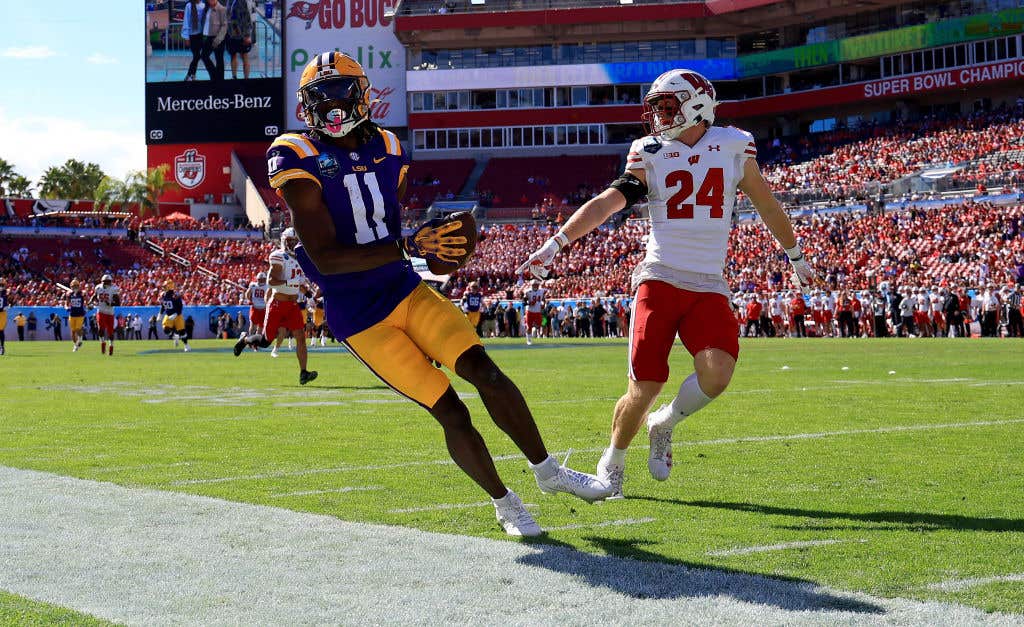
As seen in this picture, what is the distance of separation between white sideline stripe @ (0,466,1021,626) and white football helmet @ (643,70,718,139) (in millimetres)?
2194

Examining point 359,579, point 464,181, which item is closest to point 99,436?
point 359,579

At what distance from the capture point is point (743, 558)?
432cm

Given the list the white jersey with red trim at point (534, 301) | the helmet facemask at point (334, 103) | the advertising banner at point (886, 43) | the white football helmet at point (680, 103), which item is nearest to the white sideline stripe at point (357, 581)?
the helmet facemask at point (334, 103)

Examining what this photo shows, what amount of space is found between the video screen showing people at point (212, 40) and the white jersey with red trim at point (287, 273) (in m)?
56.2

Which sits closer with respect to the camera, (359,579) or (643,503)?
(359,579)

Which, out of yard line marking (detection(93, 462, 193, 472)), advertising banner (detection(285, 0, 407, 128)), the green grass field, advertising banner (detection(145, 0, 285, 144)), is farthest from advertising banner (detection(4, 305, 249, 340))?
yard line marking (detection(93, 462, 193, 472))

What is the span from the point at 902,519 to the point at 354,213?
8.66ft

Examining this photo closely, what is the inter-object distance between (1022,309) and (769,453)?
26353mm

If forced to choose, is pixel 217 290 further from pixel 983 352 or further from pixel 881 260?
pixel 983 352

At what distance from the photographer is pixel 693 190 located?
6004 mm

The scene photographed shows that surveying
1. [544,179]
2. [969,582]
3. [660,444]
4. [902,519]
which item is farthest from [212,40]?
[969,582]

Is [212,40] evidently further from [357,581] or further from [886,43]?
[357,581]

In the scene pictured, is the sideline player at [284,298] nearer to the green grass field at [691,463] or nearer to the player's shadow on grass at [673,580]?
the green grass field at [691,463]

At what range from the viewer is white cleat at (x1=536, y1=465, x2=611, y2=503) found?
5.06m
